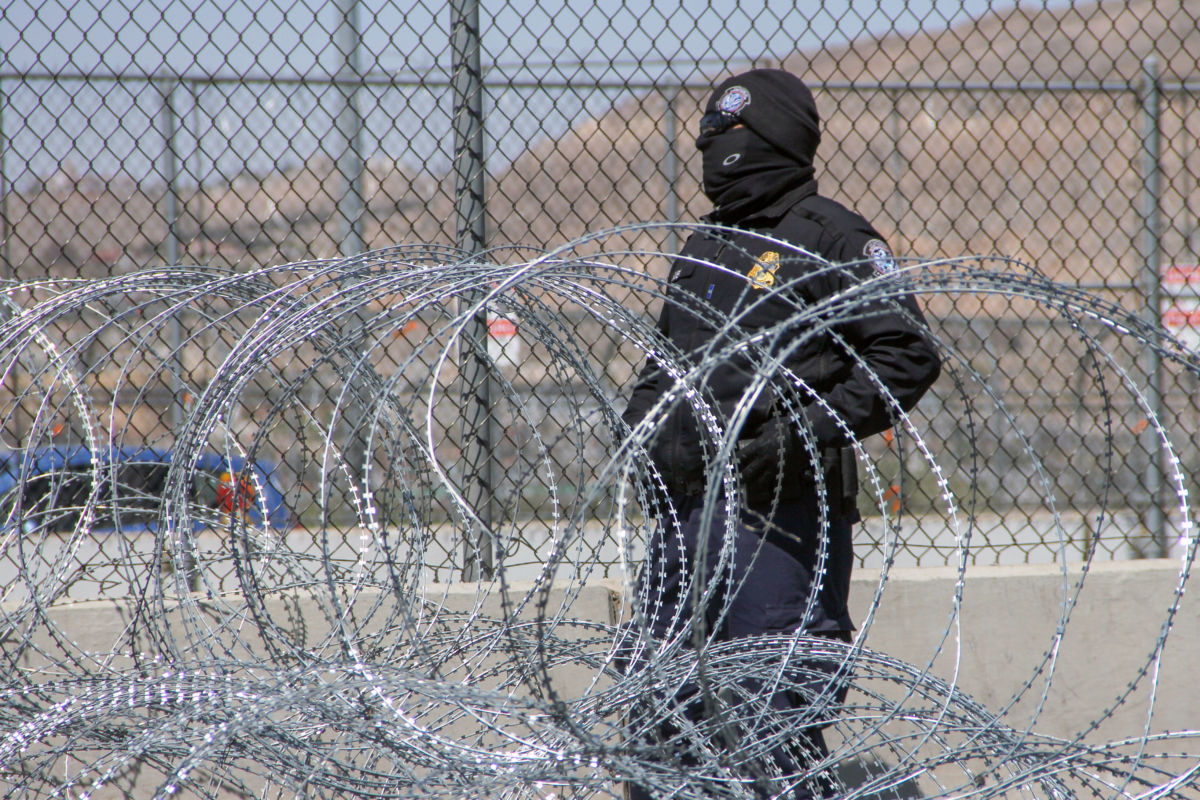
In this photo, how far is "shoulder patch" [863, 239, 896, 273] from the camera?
2.71m

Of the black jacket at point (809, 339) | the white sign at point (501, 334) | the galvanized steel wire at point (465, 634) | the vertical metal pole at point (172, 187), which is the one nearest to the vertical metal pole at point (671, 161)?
the white sign at point (501, 334)

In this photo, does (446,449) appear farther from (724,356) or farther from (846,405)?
(724,356)

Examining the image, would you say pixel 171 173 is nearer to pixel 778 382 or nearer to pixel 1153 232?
pixel 778 382

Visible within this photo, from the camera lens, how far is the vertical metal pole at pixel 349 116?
3855 mm

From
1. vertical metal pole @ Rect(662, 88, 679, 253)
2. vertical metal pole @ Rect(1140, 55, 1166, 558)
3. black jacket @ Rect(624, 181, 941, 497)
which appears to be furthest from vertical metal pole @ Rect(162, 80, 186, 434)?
vertical metal pole @ Rect(1140, 55, 1166, 558)

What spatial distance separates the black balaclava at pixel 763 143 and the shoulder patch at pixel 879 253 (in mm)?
262

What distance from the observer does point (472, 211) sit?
3820 millimetres

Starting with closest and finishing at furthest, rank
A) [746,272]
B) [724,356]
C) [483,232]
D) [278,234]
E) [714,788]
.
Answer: [724,356], [714,788], [746,272], [483,232], [278,234]

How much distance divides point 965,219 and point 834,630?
19.2 metres

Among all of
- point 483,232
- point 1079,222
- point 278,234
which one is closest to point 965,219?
point 1079,222

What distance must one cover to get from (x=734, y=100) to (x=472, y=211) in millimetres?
1132

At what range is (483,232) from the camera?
3.81 meters

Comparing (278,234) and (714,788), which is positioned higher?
(278,234)

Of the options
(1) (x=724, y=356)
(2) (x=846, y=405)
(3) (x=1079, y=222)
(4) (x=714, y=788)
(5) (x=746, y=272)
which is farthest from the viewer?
(3) (x=1079, y=222)
